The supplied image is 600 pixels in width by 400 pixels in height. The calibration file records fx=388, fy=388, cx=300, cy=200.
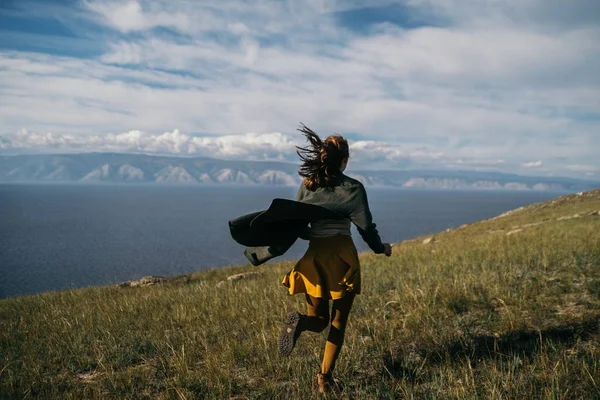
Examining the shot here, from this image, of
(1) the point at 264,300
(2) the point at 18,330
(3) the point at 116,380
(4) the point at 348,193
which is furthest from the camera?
(1) the point at 264,300

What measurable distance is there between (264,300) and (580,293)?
582 cm

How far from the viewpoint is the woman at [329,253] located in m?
3.95

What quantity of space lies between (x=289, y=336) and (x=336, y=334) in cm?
49

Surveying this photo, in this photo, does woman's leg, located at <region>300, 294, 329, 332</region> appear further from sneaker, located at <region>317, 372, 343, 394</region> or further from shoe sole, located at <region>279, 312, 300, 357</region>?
sneaker, located at <region>317, 372, 343, 394</region>

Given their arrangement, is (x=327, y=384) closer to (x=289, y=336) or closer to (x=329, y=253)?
(x=289, y=336)

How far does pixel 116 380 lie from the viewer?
4742mm

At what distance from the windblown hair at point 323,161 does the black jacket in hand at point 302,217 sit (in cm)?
9

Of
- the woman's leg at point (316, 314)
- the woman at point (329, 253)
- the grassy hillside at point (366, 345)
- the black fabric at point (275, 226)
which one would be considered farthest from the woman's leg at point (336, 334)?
the black fabric at point (275, 226)

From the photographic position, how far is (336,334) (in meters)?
4.01

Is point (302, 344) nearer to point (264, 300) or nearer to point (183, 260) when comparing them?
point (264, 300)

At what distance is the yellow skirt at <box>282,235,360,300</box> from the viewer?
4008 millimetres

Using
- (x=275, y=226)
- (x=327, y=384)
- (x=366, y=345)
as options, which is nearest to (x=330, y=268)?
(x=275, y=226)

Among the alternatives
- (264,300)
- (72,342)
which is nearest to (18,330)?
(72,342)

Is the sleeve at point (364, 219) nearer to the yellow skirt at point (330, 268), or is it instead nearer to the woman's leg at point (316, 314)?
the yellow skirt at point (330, 268)
